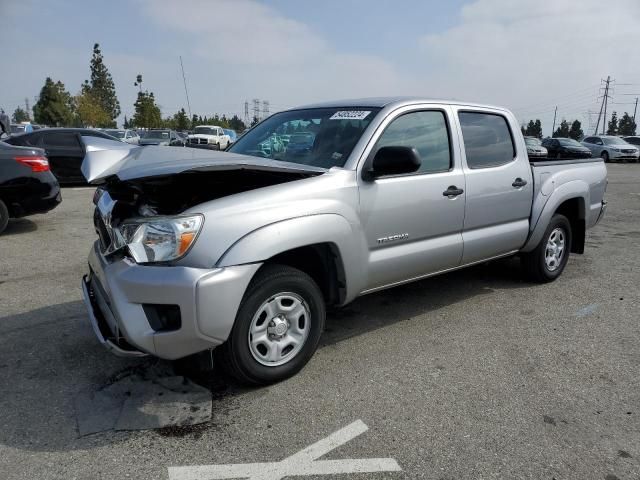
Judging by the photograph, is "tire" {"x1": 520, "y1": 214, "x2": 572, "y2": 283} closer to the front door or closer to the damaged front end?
the front door

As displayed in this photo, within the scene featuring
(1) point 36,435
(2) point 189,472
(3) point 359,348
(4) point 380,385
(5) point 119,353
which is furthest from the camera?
(3) point 359,348

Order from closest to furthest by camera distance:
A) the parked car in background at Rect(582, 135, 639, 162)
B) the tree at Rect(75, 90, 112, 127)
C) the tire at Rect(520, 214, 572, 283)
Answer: the tire at Rect(520, 214, 572, 283) → the parked car in background at Rect(582, 135, 639, 162) → the tree at Rect(75, 90, 112, 127)

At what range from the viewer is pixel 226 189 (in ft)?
10.1

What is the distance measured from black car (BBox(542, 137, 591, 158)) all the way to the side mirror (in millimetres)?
26384

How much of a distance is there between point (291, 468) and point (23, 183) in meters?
6.66

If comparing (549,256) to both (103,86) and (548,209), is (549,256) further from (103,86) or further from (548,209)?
(103,86)

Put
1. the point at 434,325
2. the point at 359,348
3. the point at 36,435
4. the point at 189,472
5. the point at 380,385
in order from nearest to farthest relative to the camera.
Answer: the point at 189,472 → the point at 36,435 → the point at 380,385 → the point at 359,348 → the point at 434,325

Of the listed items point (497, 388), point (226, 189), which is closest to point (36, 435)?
point (226, 189)

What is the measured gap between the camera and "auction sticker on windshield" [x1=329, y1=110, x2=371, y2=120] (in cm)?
384

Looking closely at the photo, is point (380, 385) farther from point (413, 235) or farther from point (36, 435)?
point (36, 435)

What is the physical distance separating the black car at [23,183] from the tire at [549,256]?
6606 millimetres

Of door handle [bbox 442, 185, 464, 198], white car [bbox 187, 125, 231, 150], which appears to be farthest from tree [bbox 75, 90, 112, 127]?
door handle [bbox 442, 185, 464, 198]

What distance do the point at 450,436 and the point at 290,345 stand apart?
3.61ft

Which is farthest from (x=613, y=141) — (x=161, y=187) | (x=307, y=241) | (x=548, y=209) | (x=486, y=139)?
(x=161, y=187)
